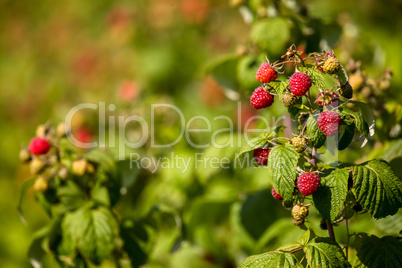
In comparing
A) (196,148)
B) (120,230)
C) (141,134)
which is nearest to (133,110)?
(141,134)

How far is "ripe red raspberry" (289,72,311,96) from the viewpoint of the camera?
1.14 metres

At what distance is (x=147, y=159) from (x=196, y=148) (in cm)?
26

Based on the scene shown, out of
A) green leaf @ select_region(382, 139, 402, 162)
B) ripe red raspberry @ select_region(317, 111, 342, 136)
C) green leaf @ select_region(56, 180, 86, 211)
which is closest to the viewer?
ripe red raspberry @ select_region(317, 111, 342, 136)

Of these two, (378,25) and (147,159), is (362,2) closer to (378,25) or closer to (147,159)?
(378,25)

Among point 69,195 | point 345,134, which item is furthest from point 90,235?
point 345,134

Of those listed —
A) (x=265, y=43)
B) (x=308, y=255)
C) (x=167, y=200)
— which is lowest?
(x=167, y=200)

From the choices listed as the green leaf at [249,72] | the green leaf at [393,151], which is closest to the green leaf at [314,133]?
the green leaf at [393,151]

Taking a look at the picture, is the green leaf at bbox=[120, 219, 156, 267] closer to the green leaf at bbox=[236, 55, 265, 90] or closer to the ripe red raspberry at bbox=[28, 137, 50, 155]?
the ripe red raspberry at bbox=[28, 137, 50, 155]

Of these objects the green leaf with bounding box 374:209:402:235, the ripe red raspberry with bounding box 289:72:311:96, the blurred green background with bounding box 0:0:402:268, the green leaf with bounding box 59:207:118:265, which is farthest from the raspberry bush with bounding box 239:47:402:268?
the green leaf with bounding box 59:207:118:265

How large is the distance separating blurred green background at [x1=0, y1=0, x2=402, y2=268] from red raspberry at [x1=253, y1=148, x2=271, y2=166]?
37 centimetres

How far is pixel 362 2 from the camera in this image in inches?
163

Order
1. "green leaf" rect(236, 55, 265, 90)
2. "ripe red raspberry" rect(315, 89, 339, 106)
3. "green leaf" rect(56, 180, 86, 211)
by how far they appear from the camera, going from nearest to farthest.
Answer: "ripe red raspberry" rect(315, 89, 339, 106) → "green leaf" rect(56, 180, 86, 211) → "green leaf" rect(236, 55, 265, 90)

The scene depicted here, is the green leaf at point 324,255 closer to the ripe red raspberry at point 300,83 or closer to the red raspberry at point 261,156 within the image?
the red raspberry at point 261,156

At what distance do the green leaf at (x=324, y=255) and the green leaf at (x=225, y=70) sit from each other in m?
1.02
